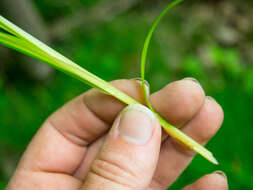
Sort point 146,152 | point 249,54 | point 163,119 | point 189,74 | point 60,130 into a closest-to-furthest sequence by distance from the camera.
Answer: point 146,152 < point 163,119 < point 60,130 < point 189,74 < point 249,54

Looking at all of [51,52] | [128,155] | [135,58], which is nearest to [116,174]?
[128,155]

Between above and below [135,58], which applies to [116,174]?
above

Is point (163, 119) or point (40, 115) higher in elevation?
point (163, 119)

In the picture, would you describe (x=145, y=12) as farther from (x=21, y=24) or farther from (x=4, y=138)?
(x=4, y=138)

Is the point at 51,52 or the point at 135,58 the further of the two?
the point at 135,58

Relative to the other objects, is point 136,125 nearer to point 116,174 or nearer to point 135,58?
point 116,174

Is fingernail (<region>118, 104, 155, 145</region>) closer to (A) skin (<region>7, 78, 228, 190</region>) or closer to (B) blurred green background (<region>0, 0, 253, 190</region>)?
(A) skin (<region>7, 78, 228, 190</region>)

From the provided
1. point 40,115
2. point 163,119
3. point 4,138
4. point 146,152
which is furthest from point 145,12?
point 146,152
